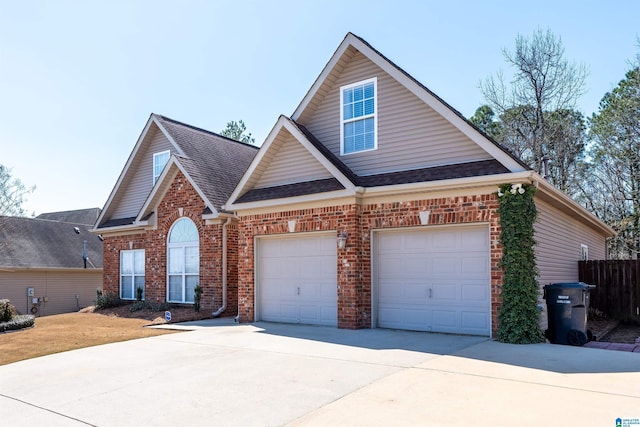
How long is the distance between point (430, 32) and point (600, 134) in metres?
17.9

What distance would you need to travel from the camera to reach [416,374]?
6.88 metres

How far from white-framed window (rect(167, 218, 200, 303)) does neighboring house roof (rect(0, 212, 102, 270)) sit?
12576mm

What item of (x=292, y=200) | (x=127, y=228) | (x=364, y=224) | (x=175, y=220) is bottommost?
(x=364, y=224)

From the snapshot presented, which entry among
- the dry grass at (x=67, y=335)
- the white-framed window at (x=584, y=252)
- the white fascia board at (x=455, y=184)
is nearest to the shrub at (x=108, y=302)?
the dry grass at (x=67, y=335)

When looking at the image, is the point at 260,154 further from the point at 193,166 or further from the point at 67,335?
the point at 67,335

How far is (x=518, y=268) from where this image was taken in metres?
9.48

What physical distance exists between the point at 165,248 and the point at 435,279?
1076 centimetres

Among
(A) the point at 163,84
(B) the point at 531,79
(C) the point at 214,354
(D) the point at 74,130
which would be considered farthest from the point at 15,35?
(B) the point at 531,79

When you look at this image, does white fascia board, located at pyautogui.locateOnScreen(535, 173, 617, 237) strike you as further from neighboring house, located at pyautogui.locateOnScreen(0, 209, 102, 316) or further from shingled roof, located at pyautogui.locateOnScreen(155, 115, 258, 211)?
neighboring house, located at pyautogui.locateOnScreen(0, 209, 102, 316)

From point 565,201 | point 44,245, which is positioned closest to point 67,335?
point 565,201

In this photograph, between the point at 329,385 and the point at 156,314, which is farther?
the point at 156,314

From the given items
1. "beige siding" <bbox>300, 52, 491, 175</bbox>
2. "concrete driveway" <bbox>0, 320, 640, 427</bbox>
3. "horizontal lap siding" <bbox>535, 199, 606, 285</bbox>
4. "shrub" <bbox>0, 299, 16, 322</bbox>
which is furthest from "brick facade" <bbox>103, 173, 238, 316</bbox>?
"horizontal lap siding" <bbox>535, 199, 606, 285</bbox>

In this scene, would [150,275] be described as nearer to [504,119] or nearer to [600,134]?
[504,119]

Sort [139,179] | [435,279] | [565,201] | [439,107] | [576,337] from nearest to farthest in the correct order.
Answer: [576,337], [435,279], [439,107], [565,201], [139,179]
